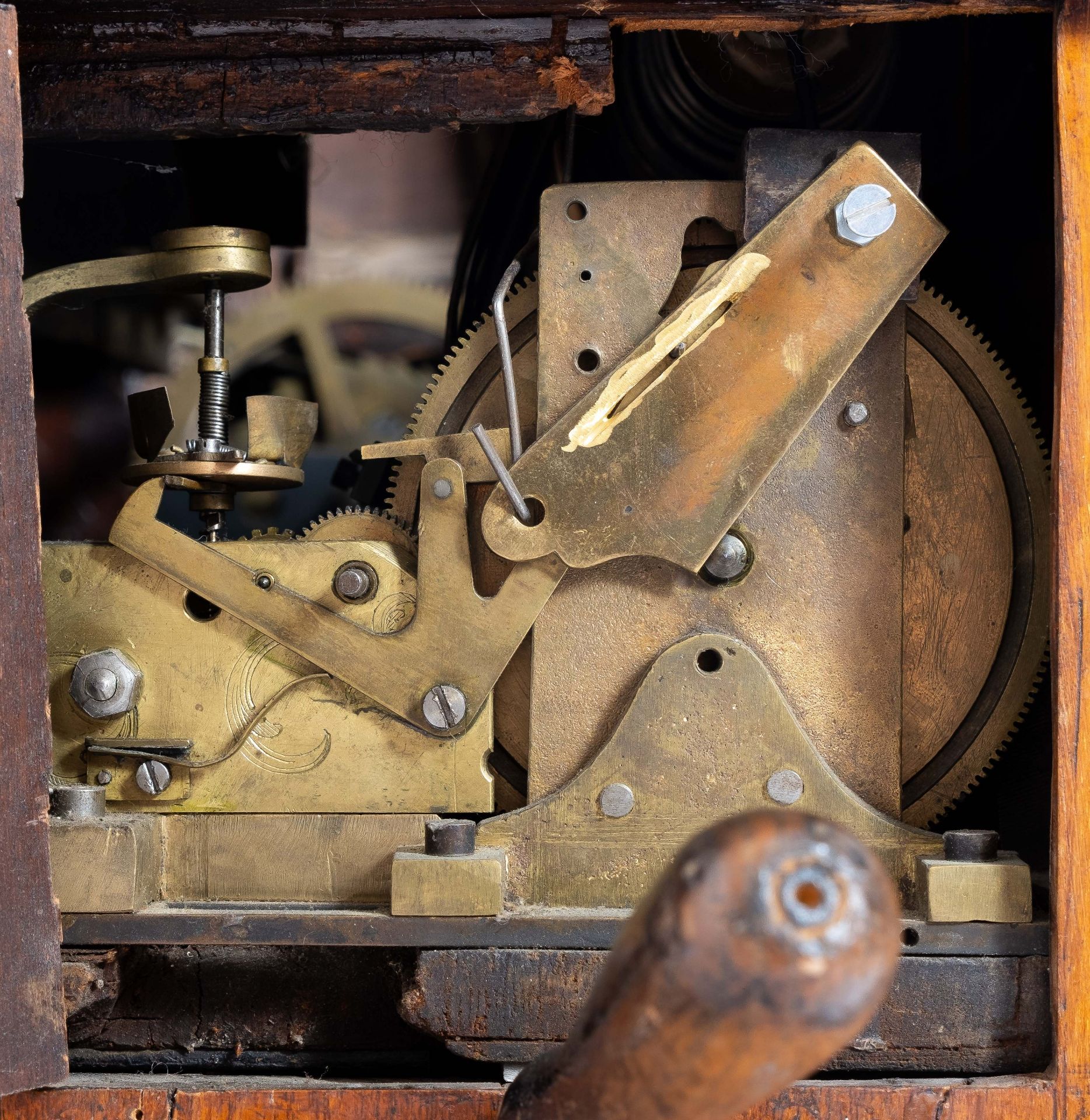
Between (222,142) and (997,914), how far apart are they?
4.84 feet

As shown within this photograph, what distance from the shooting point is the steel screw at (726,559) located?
50.1 inches

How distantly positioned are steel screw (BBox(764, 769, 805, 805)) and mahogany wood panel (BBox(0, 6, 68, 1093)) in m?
0.71

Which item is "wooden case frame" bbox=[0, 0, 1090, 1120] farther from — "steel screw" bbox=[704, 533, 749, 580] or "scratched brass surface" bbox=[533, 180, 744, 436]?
"steel screw" bbox=[704, 533, 749, 580]

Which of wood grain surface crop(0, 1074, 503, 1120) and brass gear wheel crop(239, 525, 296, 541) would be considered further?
brass gear wheel crop(239, 525, 296, 541)

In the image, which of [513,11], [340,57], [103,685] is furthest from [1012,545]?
[103,685]

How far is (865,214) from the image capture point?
1206 mm

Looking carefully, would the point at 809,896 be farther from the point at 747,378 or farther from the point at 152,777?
the point at 152,777

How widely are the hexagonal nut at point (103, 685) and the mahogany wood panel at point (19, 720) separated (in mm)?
153

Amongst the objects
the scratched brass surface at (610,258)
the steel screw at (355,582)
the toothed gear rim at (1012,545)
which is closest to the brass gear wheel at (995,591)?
the toothed gear rim at (1012,545)

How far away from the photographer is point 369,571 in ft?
4.27

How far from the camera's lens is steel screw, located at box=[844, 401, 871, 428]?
4.23ft

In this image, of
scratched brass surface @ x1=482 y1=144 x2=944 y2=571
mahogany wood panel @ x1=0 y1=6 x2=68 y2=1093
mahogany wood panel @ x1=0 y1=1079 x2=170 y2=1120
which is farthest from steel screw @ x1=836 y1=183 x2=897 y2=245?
mahogany wood panel @ x1=0 y1=1079 x2=170 y2=1120

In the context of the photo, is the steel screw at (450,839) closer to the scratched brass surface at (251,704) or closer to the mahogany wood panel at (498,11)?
the scratched brass surface at (251,704)

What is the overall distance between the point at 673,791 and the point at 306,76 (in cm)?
84
